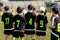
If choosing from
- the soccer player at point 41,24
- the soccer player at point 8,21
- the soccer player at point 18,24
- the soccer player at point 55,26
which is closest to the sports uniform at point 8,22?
the soccer player at point 8,21

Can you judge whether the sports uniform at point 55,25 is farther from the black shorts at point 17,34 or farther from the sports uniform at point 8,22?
the sports uniform at point 8,22

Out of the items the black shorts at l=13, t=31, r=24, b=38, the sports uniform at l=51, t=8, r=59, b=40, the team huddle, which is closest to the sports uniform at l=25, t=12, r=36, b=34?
the team huddle

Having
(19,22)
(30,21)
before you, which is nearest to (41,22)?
(30,21)

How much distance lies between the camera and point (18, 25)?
648 centimetres

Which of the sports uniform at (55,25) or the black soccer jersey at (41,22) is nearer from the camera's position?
the sports uniform at (55,25)

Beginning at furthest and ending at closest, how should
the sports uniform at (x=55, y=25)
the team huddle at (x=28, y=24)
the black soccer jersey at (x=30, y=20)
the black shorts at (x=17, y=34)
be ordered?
the black soccer jersey at (x=30, y=20) < the black shorts at (x=17, y=34) < the team huddle at (x=28, y=24) < the sports uniform at (x=55, y=25)

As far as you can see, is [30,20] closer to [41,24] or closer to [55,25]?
[41,24]

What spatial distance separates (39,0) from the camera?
12.3m

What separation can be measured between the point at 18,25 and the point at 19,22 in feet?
0.32

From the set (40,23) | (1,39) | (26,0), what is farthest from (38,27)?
(26,0)

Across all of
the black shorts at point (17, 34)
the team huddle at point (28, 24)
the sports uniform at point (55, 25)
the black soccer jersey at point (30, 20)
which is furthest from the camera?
the black soccer jersey at point (30, 20)

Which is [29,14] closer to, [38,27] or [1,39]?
[38,27]

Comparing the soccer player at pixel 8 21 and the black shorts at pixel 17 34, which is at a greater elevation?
the soccer player at pixel 8 21

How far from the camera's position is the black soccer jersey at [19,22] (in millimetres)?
6464
